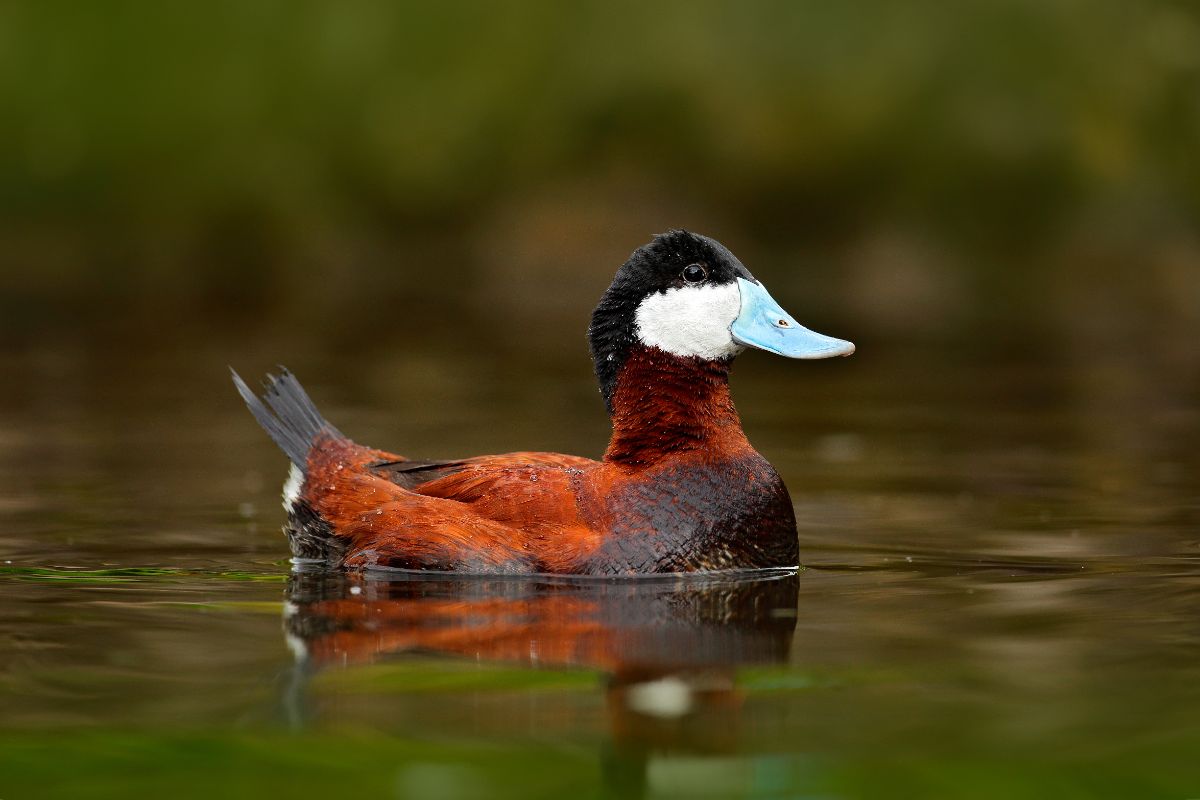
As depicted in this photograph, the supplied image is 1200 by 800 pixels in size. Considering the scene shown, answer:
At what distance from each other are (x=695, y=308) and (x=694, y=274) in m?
0.13

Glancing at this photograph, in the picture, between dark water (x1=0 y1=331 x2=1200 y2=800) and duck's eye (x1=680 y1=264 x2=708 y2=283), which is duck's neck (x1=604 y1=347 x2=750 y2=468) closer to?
duck's eye (x1=680 y1=264 x2=708 y2=283)

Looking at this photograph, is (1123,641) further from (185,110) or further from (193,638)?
(185,110)

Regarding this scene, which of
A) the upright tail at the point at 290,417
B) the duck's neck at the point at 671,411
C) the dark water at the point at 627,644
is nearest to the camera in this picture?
the dark water at the point at 627,644

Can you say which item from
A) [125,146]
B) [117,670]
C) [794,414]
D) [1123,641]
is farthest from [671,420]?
[125,146]

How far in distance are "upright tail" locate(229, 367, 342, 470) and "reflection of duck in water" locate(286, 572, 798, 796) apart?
951 millimetres

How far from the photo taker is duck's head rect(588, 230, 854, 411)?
624cm

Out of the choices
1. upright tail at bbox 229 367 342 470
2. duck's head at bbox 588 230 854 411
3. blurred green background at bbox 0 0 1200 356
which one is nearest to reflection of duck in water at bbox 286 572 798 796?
duck's head at bbox 588 230 854 411

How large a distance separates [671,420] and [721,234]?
16.1m

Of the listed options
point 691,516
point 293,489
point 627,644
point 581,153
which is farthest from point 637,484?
point 581,153

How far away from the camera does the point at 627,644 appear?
483 centimetres

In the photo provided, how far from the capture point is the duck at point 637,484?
596 centimetres

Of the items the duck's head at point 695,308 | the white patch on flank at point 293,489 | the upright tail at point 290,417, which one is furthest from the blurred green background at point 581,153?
the duck's head at point 695,308

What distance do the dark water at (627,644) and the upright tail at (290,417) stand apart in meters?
0.41

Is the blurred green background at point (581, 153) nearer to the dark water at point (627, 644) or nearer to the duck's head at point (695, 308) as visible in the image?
the dark water at point (627, 644)
